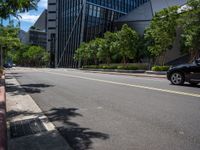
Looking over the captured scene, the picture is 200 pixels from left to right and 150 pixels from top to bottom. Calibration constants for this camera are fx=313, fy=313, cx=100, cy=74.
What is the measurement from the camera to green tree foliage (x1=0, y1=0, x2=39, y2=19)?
44.1 feet

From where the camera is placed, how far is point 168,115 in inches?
279

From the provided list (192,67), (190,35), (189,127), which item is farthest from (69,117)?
(190,35)

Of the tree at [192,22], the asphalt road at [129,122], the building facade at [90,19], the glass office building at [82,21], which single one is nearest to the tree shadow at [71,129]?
the asphalt road at [129,122]

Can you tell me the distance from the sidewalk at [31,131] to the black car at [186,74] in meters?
7.67

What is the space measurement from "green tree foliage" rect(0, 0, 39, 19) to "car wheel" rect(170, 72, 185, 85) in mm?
7370

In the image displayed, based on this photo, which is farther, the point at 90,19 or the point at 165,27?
the point at 90,19

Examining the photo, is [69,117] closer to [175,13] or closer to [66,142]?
[66,142]

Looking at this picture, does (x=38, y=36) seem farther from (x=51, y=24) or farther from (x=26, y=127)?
(x=26, y=127)

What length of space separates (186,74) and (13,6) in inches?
327

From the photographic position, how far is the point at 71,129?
6258mm

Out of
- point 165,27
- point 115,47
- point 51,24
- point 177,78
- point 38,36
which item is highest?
point 51,24

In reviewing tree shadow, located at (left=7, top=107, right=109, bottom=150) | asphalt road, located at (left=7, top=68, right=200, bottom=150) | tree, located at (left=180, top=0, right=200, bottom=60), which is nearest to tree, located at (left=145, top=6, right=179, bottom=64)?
tree, located at (left=180, top=0, right=200, bottom=60)

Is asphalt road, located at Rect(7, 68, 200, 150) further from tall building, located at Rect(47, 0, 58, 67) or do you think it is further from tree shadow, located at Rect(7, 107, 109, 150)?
tall building, located at Rect(47, 0, 58, 67)

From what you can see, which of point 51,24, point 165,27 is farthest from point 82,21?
point 165,27
